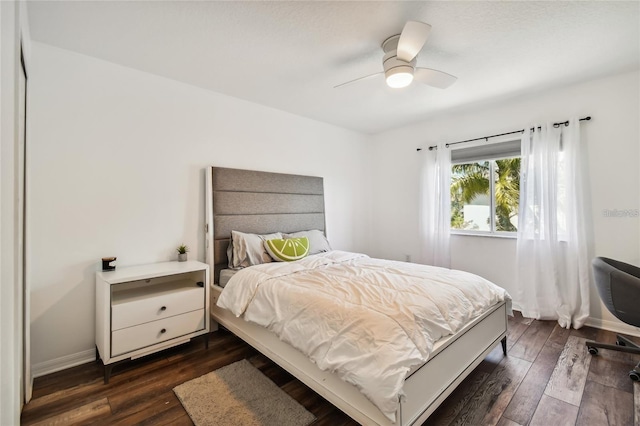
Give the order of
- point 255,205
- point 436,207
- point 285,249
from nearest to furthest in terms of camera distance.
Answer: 1. point 285,249
2. point 255,205
3. point 436,207

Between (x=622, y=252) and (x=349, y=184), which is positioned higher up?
(x=349, y=184)

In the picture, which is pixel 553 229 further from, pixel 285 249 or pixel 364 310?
pixel 285 249

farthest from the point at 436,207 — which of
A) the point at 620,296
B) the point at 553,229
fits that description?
the point at 620,296

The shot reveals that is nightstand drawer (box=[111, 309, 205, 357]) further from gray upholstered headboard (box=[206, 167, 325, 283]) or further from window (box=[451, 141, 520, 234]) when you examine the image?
window (box=[451, 141, 520, 234])

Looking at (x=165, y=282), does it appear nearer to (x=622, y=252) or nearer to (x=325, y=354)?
(x=325, y=354)

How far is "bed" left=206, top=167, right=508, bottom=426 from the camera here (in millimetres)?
1434

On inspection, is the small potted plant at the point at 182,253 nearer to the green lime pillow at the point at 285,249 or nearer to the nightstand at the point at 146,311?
the nightstand at the point at 146,311

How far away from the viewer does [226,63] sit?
2.40 meters

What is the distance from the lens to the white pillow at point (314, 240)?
3.26m

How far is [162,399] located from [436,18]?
3.06 metres

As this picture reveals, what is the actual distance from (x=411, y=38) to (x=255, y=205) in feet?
7.07

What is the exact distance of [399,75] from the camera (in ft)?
6.66

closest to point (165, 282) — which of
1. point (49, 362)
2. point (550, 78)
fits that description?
point (49, 362)

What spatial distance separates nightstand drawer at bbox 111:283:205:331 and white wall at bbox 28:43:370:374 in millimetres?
469
